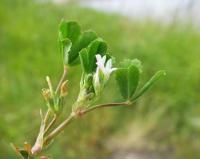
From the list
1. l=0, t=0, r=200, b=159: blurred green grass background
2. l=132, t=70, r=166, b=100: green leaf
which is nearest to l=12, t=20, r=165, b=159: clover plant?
l=132, t=70, r=166, b=100: green leaf

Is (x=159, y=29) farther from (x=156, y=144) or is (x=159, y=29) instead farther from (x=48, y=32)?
(x=156, y=144)

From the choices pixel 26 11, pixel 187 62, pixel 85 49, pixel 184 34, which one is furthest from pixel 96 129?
pixel 85 49

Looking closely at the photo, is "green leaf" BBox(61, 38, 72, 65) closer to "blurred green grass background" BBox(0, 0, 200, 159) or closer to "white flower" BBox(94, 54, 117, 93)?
"white flower" BBox(94, 54, 117, 93)

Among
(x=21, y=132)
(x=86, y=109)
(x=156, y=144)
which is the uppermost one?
(x=86, y=109)

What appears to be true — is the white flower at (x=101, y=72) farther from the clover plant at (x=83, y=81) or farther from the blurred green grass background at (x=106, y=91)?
the blurred green grass background at (x=106, y=91)

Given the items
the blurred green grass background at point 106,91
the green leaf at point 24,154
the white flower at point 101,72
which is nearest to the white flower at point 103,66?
the white flower at point 101,72

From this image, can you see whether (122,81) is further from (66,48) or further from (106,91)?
(106,91)

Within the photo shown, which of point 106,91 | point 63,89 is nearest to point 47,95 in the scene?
point 63,89
